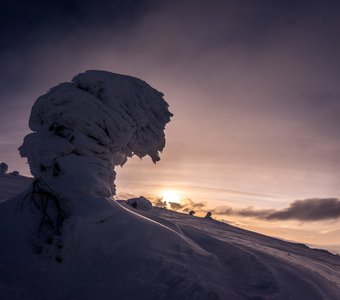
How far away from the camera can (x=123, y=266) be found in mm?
5758

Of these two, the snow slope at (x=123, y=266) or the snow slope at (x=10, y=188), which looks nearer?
the snow slope at (x=123, y=266)

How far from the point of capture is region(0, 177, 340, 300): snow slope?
520cm

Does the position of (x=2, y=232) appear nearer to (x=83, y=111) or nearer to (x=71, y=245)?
(x=71, y=245)

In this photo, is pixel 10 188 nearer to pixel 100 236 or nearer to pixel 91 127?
pixel 91 127

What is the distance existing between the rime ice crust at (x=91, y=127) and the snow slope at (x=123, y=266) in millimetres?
1218

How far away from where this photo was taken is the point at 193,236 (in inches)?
339

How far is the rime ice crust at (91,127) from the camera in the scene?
8328 mm

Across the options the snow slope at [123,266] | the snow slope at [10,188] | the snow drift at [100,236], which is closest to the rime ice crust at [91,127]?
the snow drift at [100,236]

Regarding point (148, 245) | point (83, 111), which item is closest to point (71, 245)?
point (148, 245)

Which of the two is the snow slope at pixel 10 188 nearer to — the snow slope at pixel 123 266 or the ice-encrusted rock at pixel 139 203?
the ice-encrusted rock at pixel 139 203

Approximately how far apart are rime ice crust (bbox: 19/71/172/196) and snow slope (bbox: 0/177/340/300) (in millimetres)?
1218

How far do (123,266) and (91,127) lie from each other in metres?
4.43

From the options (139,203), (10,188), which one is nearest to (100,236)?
(139,203)

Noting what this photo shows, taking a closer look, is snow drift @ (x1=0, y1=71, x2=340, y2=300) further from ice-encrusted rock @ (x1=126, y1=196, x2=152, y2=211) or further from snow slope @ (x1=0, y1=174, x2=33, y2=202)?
snow slope @ (x1=0, y1=174, x2=33, y2=202)
